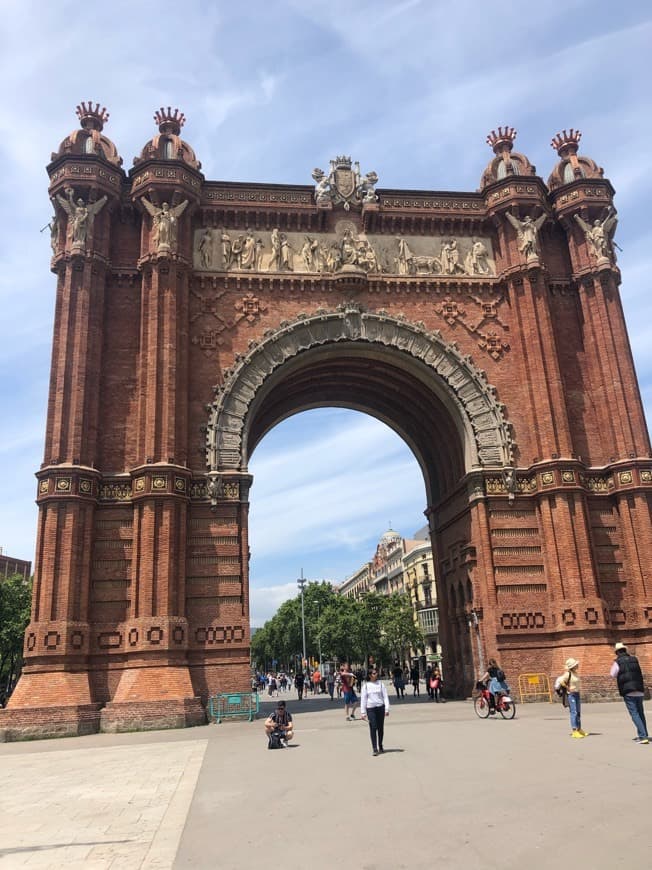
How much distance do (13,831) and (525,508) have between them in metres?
21.6

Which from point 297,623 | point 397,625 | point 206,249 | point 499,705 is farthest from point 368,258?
point 297,623

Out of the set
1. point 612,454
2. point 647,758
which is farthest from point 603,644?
point 647,758

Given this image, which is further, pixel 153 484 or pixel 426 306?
pixel 426 306

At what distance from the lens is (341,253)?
29062 mm

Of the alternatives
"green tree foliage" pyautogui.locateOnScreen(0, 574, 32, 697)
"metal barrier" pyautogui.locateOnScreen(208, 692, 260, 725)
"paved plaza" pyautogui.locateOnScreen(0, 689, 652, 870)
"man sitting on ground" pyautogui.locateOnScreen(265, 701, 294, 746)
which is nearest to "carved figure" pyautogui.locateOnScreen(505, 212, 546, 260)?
"paved plaza" pyautogui.locateOnScreen(0, 689, 652, 870)

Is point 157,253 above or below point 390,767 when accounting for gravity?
above

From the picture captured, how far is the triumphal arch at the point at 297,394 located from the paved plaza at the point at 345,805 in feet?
24.9

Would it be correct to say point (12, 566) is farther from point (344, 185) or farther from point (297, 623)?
point (344, 185)

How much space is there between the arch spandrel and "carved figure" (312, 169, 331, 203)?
15.8 feet

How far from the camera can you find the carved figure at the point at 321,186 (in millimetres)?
29391

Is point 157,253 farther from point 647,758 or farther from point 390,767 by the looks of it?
point 647,758

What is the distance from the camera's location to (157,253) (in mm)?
26578

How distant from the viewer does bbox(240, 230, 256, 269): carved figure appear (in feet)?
93.9

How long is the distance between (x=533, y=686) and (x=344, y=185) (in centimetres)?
2089
